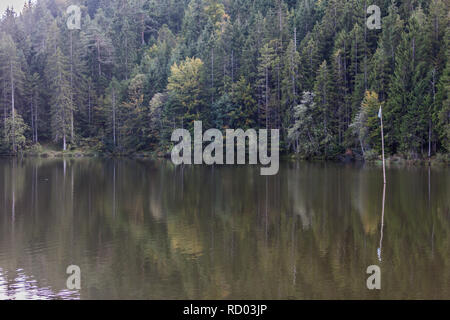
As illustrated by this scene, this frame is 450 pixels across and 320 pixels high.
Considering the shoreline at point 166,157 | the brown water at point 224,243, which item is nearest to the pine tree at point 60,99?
the shoreline at point 166,157

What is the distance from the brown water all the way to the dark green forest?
34665 mm

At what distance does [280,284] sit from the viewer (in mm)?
11773

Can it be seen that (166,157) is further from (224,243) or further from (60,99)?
(224,243)

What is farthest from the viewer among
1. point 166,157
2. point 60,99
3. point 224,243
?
point 60,99

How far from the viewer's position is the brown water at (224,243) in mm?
11625

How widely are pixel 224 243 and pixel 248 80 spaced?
63.6 metres

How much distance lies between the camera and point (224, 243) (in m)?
16.1

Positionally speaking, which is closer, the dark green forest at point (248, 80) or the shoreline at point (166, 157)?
the shoreline at point (166, 157)

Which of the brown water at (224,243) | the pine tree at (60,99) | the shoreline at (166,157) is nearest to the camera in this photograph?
the brown water at (224,243)

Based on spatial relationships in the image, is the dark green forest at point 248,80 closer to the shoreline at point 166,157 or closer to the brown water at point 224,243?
the shoreline at point 166,157

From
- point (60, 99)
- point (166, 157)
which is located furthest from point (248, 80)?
point (60, 99)

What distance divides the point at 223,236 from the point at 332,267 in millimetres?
4870

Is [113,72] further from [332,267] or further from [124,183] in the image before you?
[332,267]

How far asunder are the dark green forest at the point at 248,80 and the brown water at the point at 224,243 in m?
34.7
